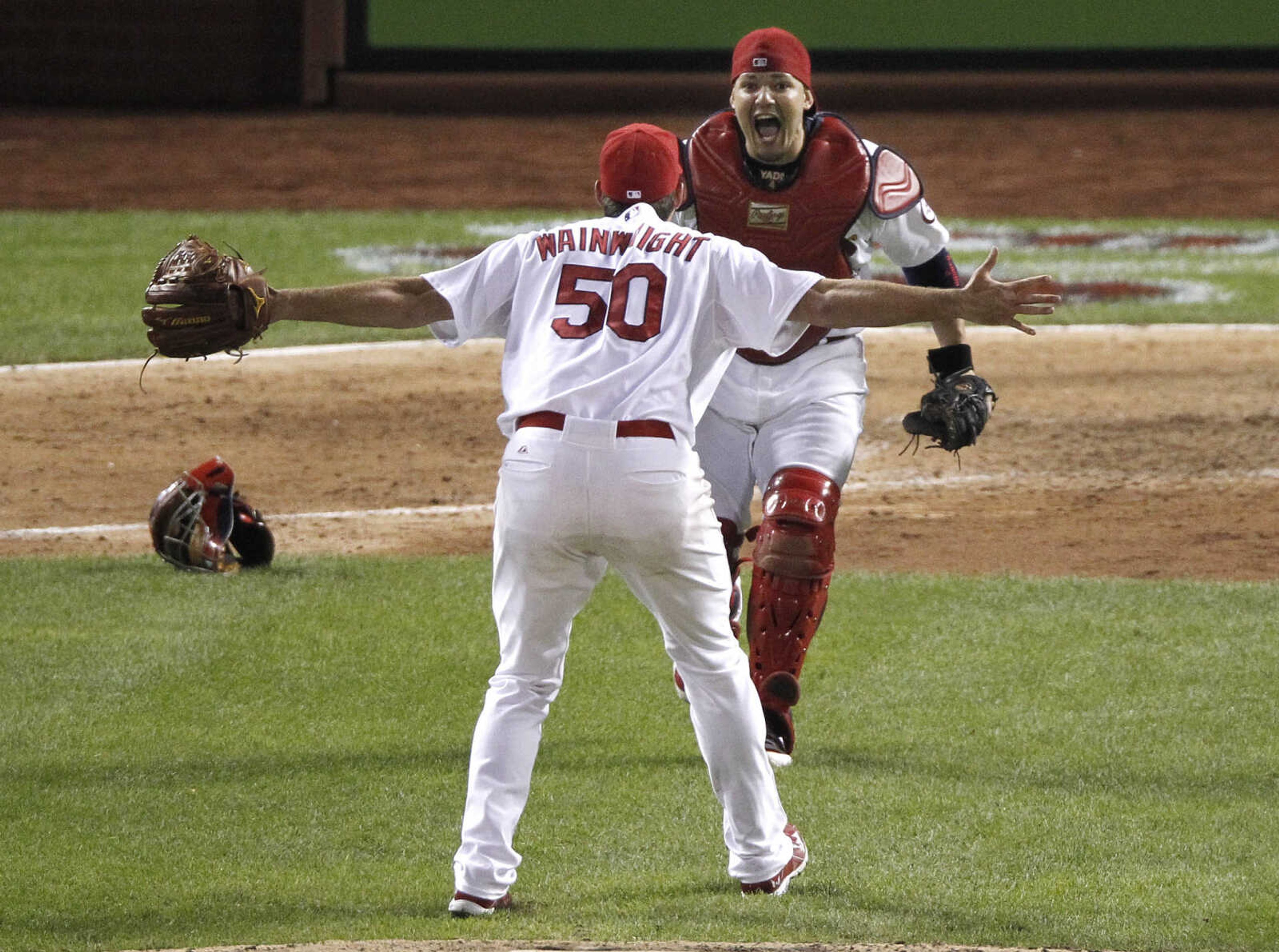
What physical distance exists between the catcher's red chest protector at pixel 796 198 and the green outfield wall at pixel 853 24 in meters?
15.5

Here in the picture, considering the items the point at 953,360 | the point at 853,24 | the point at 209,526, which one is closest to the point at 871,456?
the point at 209,526


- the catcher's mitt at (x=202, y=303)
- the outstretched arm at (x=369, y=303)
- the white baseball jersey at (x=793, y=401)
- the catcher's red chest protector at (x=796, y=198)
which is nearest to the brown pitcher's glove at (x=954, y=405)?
the white baseball jersey at (x=793, y=401)

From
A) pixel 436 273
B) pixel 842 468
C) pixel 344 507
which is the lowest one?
pixel 344 507

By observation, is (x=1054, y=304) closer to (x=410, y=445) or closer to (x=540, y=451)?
(x=540, y=451)

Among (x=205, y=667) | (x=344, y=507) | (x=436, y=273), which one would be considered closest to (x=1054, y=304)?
(x=436, y=273)

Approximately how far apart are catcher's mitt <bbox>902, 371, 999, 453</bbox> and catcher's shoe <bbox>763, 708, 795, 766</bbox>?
972mm

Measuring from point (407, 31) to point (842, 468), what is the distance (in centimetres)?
1686

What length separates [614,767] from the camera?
567 cm

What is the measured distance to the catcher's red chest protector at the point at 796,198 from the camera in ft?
19.4

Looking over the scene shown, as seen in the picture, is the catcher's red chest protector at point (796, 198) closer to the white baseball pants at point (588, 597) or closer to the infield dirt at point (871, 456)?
the white baseball pants at point (588, 597)

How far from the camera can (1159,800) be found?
17.5ft

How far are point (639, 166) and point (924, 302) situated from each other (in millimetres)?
759

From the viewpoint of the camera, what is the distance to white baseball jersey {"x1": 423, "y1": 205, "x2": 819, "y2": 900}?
14.0 ft

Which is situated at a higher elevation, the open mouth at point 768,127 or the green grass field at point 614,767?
the open mouth at point 768,127
